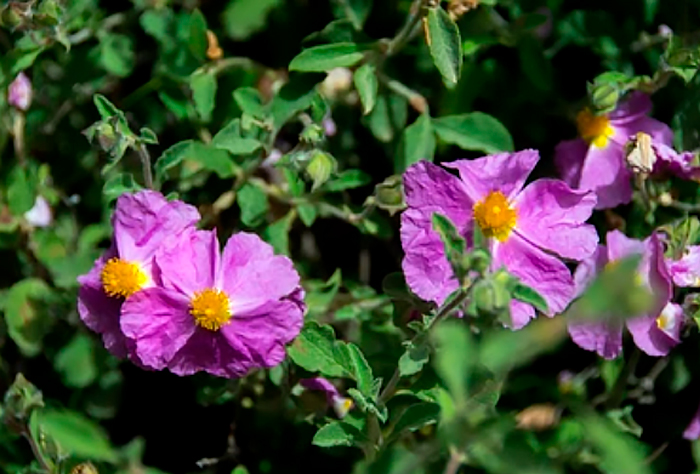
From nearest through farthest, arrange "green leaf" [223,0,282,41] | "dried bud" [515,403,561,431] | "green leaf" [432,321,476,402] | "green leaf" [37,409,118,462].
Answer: "green leaf" [432,321,476,402]
"green leaf" [37,409,118,462]
"dried bud" [515,403,561,431]
"green leaf" [223,0,282,41]

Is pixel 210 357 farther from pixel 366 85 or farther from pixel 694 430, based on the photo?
pixel 694 430

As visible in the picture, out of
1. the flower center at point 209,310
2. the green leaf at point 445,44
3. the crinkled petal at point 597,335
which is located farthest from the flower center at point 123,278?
the crinkled petal at point 597,335

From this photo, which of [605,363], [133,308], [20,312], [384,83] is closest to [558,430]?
[605,363]

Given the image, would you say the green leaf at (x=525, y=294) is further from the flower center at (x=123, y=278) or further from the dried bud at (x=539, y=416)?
the dried bud at (x=539, y=416)

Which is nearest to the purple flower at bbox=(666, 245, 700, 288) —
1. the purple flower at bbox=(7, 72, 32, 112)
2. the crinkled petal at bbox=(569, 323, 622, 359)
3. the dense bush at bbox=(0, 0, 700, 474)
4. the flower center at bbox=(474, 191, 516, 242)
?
the dense bush at bbox=(0, 0, 700, 474)

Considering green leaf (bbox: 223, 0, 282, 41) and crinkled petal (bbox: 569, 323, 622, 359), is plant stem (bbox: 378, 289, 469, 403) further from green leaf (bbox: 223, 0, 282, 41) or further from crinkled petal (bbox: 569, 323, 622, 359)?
green leaf (bbox: 223, 0, 282, 41)

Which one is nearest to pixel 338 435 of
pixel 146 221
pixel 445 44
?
pixel 146 221
